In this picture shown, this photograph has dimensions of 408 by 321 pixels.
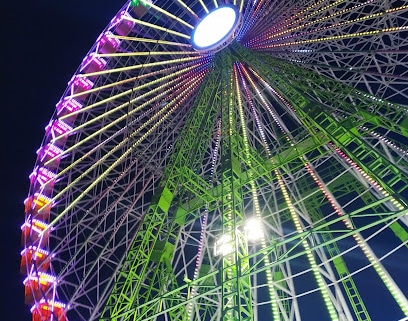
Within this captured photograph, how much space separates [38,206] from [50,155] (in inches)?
78.5

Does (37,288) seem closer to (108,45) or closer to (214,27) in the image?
(108,45)

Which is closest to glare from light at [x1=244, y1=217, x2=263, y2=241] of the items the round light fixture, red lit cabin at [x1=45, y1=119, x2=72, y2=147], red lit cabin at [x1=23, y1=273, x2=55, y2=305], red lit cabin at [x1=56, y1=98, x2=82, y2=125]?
the round light fixture

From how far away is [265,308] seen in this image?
24.7m

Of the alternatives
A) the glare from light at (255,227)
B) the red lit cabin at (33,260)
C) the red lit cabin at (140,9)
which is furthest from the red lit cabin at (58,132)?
the glare from light at (255,227)

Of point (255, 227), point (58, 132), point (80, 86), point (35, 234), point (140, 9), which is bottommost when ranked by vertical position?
point (255, 227)

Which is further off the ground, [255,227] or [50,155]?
[50,155]

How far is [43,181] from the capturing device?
15.3m

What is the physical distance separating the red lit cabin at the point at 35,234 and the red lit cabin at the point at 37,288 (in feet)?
3.62

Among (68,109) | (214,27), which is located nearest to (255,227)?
(214,27)

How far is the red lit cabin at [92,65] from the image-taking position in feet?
55.9

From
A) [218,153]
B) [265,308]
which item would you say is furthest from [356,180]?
[265,308]

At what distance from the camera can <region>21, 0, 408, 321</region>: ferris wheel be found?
1188 centimetres

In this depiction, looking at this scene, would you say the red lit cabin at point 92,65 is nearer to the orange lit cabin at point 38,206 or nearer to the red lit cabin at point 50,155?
the red lit cabin at point 50,155

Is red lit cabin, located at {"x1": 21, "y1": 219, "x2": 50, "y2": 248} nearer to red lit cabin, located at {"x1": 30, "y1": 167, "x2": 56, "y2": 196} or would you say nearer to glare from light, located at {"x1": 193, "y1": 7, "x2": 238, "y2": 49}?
red lit cabin, located at {"x1": 30, "y1": 167, "x2": 56, "y2": 196}
